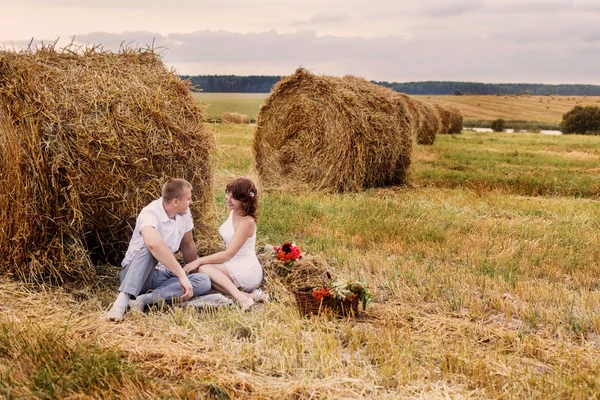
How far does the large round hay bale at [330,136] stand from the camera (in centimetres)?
1231

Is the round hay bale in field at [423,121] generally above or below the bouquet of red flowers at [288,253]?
above

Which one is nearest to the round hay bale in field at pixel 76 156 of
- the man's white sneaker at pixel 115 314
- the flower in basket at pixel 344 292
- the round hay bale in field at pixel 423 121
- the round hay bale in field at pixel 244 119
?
the man's white sneaker at pixel 115 314

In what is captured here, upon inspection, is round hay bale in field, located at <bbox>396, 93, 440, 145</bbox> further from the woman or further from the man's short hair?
the man's short hair

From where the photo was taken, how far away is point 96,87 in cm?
659

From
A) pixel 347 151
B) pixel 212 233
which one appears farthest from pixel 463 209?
pixel 212 233

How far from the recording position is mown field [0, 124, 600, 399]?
414 centimetres

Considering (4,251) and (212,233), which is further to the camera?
(212,233)

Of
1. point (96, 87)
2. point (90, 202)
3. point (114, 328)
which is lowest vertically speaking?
point (114, 328)

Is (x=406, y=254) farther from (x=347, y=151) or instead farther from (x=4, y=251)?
(x=347, y=151)

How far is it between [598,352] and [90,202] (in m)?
4.52

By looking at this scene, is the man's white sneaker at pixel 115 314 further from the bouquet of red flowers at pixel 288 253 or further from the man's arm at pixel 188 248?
the bouquet of red flowers at pixel 288 253

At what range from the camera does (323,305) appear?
18.3 feet

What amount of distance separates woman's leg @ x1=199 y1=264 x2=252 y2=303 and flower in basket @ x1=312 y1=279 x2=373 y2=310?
0.75m

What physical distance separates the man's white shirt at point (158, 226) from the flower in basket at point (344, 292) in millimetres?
1440
